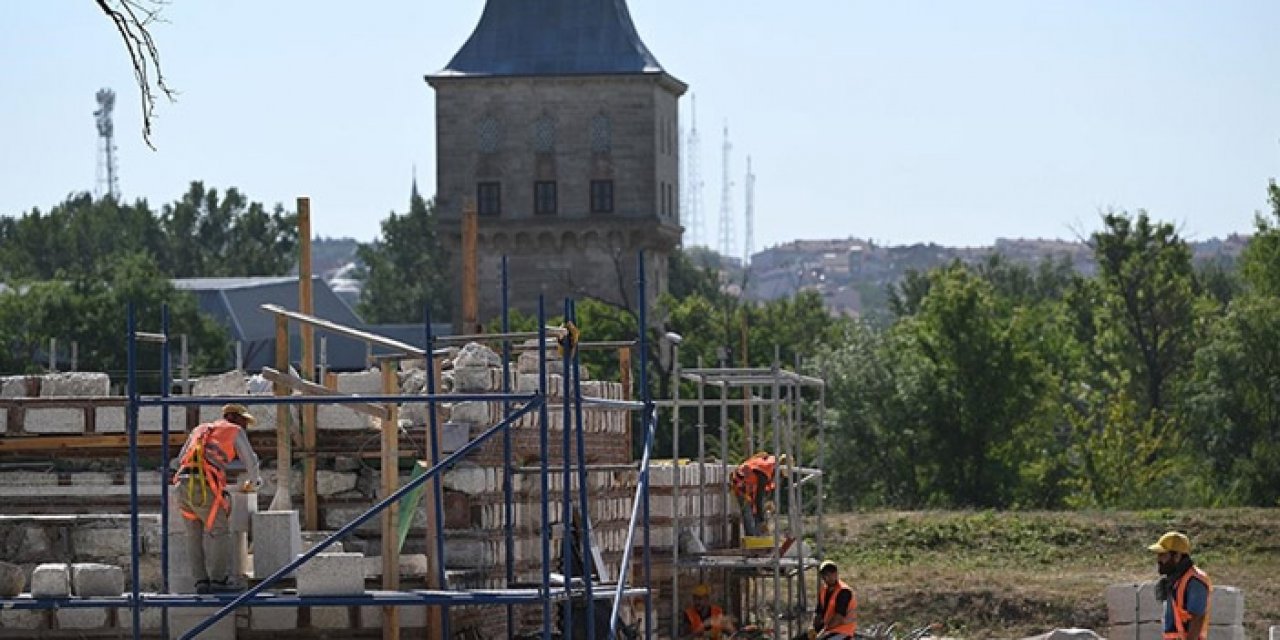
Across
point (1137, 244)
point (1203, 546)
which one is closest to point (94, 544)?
point (1203, 546)

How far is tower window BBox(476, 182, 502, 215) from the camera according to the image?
281 ft

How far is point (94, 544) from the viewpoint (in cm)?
1961

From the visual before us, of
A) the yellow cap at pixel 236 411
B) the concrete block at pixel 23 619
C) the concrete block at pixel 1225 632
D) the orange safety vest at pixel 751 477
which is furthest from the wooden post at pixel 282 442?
the orange safety vest at pixel 751 477

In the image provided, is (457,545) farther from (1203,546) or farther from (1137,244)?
(1137,244)

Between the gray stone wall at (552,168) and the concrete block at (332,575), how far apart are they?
217 feet

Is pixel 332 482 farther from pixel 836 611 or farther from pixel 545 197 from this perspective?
pixel 545 197

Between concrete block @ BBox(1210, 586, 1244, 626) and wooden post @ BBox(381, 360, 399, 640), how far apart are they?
754 centimetres

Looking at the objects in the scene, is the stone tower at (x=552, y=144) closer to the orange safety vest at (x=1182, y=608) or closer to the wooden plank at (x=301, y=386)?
the wooden plank at (x=301, y=386)

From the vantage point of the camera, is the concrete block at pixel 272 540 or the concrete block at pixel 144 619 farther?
the concrete block at pixel 144 619

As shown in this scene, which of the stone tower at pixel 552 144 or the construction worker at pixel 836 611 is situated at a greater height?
the stone tower at pixel 552 144

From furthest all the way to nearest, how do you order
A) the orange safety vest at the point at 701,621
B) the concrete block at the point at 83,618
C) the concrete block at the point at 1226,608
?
the orange safety vest at the point at 701,621
the concrete block at the point at 1226,608
the concrete block at the point at 83,618

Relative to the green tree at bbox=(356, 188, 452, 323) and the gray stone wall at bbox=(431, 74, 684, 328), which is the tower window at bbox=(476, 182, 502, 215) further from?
the green tree at bbox=(356, 188, 452, 323)

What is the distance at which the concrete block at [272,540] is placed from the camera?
58.6 feet

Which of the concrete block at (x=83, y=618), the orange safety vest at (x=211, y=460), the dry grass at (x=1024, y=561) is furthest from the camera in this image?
the dry grass at (x=1024, y=561)
